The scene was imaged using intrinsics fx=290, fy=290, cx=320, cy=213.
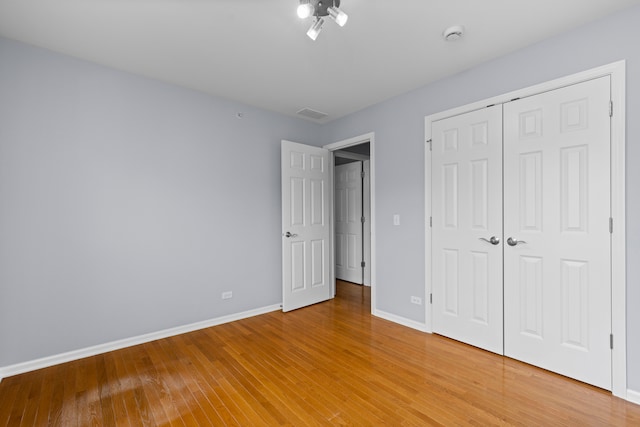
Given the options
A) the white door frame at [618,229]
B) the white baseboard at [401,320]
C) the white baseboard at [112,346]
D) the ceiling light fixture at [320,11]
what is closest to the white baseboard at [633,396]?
the white door frame at [618,229]

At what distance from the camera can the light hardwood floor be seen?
179 cm

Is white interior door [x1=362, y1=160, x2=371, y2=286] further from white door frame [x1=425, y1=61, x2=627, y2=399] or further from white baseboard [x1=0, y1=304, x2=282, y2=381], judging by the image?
white door frame [x1=425, y1=61, x2=627, y2=399]

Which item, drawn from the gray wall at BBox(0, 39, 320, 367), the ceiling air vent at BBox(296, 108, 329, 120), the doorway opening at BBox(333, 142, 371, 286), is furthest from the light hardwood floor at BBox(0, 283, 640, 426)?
the ceiling air vent at BBox(296, 108, 329, 120)

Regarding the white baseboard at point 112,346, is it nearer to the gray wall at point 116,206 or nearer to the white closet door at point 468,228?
the gray wall at point 116,206

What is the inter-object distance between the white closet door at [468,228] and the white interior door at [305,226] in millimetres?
1644

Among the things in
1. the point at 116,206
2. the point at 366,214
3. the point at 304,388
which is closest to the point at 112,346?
the point at 116,206

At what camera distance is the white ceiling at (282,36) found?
76.3 inches

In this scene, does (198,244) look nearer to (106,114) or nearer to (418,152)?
(106,114)

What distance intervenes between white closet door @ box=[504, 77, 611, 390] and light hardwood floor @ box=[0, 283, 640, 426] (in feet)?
0.73

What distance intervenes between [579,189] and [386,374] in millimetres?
1996

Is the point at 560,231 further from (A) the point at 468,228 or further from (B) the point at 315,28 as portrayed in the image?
(B) the point at 315,28

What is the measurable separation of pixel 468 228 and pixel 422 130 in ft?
3.72

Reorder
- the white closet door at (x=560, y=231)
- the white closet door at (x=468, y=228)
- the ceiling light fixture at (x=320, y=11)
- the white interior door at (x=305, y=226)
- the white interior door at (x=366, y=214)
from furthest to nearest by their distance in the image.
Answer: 1. the white interior door at (x=366, y=214)
2. the white interior door at (x=305, y=226)
3. the white closet door at (x=468, y=228)
4. the white closet door at (x=560, y=231)
5. the ceiling light fixture at (x=320, y=11)

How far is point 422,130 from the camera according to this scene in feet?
10.2
